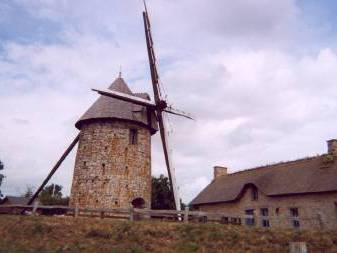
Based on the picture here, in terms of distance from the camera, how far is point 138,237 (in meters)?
14.1

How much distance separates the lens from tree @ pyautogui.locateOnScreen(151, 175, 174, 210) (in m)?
38.5

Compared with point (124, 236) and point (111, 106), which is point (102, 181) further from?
point (124, 236)

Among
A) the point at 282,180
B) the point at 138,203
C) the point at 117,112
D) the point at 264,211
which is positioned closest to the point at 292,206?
the point at 282,180

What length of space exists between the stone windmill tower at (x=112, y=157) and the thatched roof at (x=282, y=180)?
8.10 m

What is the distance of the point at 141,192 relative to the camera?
21.8 m

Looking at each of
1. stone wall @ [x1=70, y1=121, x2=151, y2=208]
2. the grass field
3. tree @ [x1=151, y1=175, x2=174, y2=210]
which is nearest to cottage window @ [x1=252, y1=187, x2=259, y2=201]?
stone wall @ [x1=70, y1=121, x2=151, y2=208]

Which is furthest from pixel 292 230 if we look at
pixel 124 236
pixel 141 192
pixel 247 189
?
pixel 247 189

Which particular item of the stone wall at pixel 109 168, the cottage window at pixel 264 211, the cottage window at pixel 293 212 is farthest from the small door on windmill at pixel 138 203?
the cottage window at pixel 293 212

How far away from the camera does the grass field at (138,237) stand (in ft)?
43.5

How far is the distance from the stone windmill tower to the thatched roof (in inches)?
319

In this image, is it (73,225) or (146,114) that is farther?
(146,114)

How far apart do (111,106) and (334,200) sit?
1378cm

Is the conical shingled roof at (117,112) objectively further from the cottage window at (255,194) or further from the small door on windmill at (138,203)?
the cottage window at (255,194)

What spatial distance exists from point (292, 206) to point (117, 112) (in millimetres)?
12038
